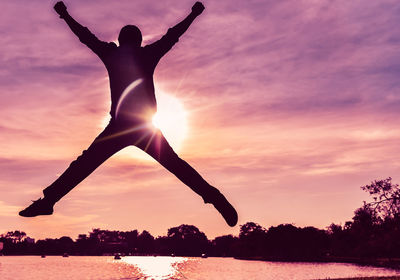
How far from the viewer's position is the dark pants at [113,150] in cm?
489

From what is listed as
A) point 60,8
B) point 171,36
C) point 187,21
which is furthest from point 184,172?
point 60,8

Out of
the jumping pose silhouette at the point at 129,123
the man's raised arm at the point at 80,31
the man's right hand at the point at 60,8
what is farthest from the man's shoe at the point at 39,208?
the man's right hand at the point at 60,8

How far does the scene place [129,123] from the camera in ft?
16.4

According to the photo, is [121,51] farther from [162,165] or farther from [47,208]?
[47,208]

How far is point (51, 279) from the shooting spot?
525 ft

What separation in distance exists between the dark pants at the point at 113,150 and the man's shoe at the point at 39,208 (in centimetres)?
8

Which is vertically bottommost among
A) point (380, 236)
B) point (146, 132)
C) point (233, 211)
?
point (233, 211)

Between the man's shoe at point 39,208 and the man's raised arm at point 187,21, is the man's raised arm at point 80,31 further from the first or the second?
the man's shoe at point 39,208

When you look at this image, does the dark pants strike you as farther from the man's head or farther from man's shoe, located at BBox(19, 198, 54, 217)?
the man's head

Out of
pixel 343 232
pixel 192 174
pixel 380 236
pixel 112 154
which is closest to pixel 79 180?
pixel 112 154

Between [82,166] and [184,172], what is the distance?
3.46 ft

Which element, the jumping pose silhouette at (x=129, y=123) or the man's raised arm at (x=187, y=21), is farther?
the man's raised arm at (x=187, y=21)

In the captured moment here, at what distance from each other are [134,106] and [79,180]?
3.09ft

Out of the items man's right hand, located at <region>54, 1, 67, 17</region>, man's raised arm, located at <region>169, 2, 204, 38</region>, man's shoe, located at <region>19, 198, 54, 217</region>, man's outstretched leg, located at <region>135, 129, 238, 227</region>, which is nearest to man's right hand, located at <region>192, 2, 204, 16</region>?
man's raised arm, located at <region>169, 2, 204, 38</region>
